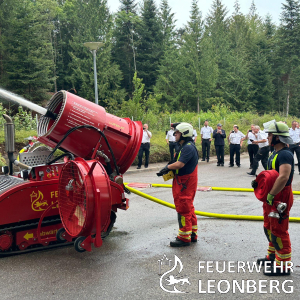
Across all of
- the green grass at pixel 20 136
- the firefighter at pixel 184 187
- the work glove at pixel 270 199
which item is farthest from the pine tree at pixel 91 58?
the work glove at pixel 270 199

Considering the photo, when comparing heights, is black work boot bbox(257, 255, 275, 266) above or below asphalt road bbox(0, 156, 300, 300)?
above

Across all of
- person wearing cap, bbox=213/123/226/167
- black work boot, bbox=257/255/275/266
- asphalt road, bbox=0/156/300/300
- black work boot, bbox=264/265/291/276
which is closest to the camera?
asphalt road, bbox=0/156/300/300

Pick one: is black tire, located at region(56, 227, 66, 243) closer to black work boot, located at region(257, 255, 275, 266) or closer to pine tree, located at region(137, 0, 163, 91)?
black work boot, located at region(257, 255, 275, 266)

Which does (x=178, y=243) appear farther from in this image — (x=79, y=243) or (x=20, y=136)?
(x=20, y=136)

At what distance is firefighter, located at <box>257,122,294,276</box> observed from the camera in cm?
432

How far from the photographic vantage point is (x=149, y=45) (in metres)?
54.1

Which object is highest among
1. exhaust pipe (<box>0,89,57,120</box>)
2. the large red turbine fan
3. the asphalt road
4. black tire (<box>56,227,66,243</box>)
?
exhaust pipe (<box>0,89,57,120</box>)

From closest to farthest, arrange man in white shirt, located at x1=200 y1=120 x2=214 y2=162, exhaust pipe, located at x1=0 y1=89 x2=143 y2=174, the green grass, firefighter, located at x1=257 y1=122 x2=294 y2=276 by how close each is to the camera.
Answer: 1. firefighter, located at x1=257 y1=122 x2=294 y2=276
2. exhaust pipe, located at x1=0 y1=89 x2=143 y2=174
3. the green grass
4. man in white shirt, located at x1=200 y1=120 x2=214 y2=162

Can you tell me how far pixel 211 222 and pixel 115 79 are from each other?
4234cm

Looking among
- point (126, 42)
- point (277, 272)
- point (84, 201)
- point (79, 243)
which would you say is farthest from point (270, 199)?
point (126, 42)

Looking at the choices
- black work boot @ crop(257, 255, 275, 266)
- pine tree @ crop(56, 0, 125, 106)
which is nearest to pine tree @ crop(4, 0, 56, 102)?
pine tree @ crop(56, 0, 125, 106)

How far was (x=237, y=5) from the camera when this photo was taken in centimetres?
6475

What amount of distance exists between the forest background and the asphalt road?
101 feet

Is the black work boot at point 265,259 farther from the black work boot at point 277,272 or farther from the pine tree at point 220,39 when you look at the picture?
the pine tree at point 220,39
